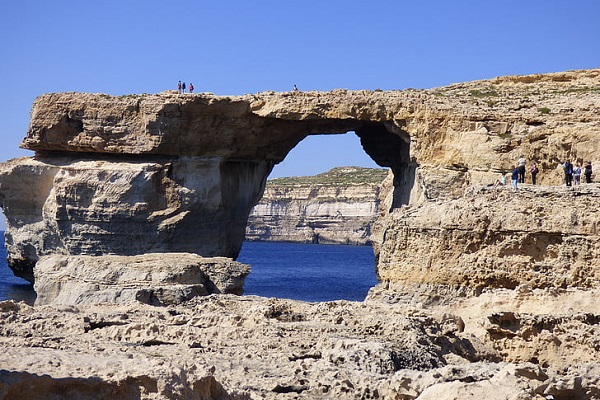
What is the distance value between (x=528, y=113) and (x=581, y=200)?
48.3 feet

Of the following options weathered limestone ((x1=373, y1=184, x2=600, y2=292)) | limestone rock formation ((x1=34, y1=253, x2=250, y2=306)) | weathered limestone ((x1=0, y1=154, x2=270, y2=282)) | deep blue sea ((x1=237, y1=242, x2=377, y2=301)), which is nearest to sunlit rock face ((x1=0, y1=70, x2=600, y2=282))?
weathered limestone ((x1=0, y1=154, x2=270, y2=282))

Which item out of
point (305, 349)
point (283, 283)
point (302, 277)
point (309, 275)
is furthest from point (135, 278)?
point (309, 275)

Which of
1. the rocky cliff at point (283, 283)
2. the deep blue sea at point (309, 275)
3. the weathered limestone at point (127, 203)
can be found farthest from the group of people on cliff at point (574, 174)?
the weathered limestone at point (127, 203)

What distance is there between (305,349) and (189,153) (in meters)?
30.2

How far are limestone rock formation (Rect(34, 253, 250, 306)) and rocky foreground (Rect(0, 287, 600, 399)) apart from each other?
9340 mm

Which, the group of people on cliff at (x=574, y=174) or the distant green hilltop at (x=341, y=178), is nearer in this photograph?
the group of people on cliff at (x=574, y=174)

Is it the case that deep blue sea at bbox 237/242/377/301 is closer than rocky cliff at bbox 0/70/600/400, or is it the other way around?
rocky cliff at bbox 0/70/600/400

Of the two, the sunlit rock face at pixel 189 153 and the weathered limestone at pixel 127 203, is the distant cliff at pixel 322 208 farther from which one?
the weathered limestone at pixel 127 203

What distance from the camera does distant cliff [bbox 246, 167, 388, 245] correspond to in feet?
339

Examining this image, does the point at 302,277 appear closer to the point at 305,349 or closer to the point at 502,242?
the point at 502,242

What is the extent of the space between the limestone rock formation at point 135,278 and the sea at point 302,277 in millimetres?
8852

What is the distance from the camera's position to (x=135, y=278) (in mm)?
27875

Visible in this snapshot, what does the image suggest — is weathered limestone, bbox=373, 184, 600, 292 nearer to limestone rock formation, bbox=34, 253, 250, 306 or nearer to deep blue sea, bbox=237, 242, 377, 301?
limestone rock formation, bbox=34, 253, 250, 306

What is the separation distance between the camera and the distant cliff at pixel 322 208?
103 meters
